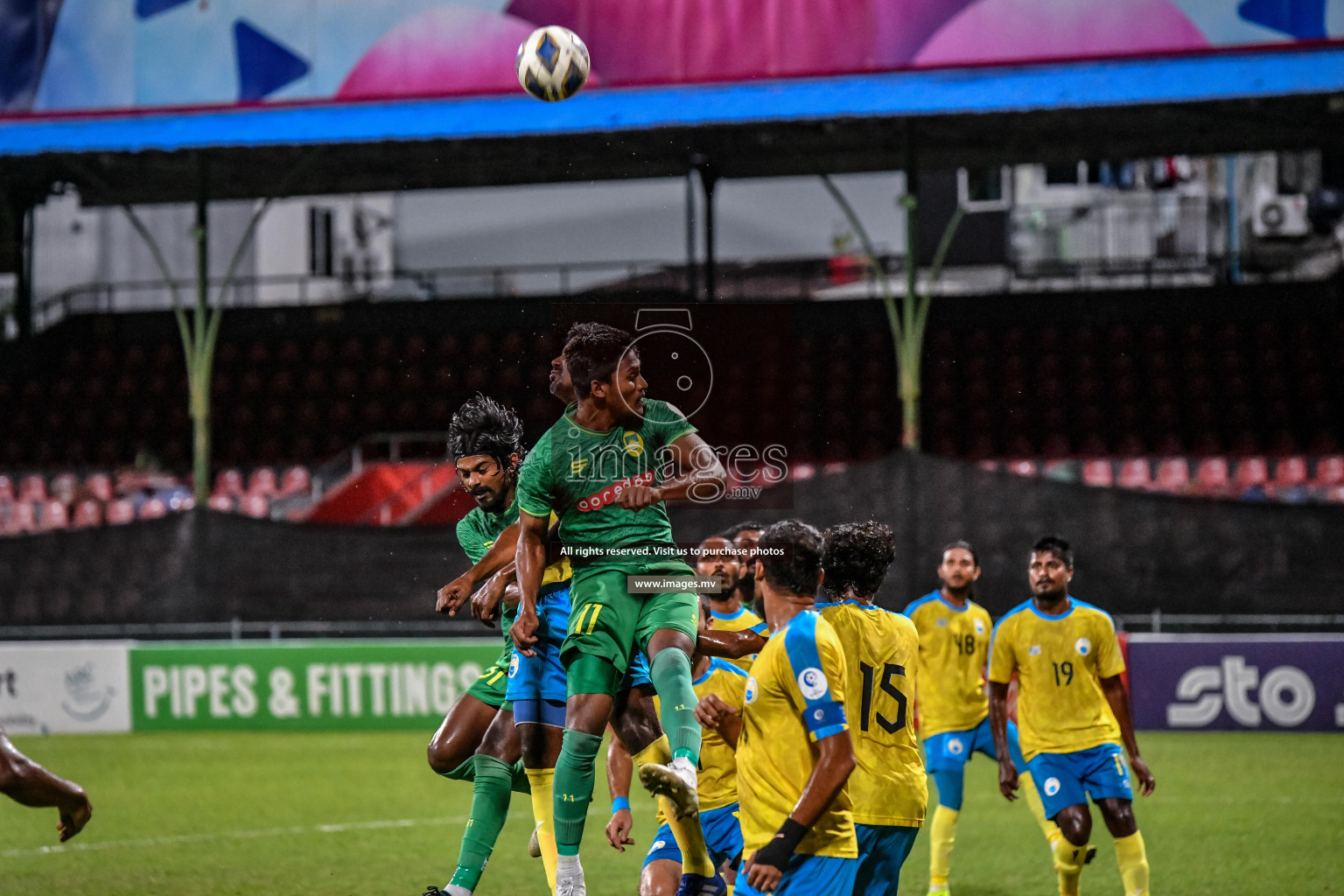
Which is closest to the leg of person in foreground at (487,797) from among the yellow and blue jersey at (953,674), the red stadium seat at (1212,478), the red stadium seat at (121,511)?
the yellow and blue jersey at (953,674)

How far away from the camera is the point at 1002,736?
25.7ft

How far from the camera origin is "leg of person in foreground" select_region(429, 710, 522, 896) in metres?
6.66

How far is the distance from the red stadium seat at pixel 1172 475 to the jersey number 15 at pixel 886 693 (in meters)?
13.7

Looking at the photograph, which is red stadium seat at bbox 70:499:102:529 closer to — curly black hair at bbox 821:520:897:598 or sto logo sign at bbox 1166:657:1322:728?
sto logo sign at bbox 1166:657:1322:728

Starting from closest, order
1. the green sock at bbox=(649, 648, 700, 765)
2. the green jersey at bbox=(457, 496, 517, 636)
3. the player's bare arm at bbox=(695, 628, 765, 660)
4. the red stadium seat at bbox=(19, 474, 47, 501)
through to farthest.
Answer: the green sock at bbox=(649, 648, 700, 765)
the player's bare arm at bbox=(695, 628, 765, 660)
the green jersey at bbox=(457, 496, 517, 636)
the red stadium seat at bbox=(19, 474, 47, 501)

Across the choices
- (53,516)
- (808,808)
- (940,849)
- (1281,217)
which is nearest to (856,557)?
(808,808)

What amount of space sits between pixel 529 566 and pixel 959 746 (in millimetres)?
3851

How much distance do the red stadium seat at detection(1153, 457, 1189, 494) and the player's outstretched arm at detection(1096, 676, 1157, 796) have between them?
36.5 feet

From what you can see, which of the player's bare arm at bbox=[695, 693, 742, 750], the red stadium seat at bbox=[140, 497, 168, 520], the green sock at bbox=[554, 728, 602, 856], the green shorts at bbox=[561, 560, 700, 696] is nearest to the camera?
the player's bare arm at bbox=[695, 693, 742, 750]

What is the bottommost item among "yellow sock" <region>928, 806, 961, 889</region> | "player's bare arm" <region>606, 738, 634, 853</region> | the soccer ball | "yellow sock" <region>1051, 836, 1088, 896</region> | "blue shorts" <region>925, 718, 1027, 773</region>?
"yellow sock" <region>928, 806, 961, 889</region>

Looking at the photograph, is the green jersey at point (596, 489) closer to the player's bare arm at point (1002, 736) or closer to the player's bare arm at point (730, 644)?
the player's bare arm at point (730, 644)

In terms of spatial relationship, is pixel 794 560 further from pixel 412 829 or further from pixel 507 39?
pixel 507 39

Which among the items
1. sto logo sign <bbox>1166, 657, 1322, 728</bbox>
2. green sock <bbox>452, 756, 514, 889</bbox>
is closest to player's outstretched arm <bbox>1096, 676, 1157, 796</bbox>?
green sock <bbox>452, 756, 514, 889</bbox>

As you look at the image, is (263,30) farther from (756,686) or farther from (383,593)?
(756,686)
